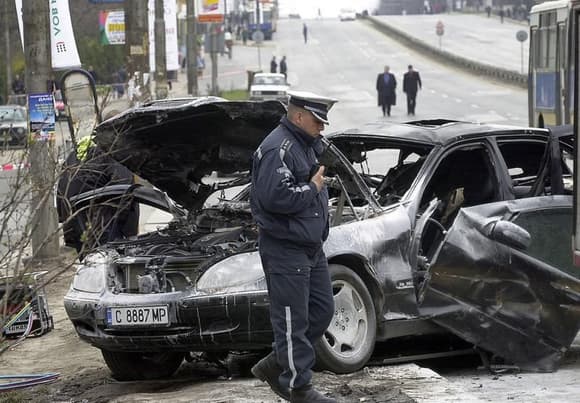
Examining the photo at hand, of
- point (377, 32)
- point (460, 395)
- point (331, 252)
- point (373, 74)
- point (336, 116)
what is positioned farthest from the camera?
point (377, 32)

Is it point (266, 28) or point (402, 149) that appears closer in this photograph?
point (402, 149)

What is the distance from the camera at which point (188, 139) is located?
8.61 m

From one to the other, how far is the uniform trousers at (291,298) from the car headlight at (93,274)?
180 cm

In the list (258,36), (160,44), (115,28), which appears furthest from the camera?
(258,36)

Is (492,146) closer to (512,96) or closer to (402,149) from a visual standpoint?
(402,149)

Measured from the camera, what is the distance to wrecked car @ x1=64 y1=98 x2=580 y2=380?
740cm

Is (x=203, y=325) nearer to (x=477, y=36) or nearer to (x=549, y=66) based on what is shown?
(x=549, y=66)

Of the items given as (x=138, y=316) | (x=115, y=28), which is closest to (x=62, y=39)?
(x=138, y=316)

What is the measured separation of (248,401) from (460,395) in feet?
3.75

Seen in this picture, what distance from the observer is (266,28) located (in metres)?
106

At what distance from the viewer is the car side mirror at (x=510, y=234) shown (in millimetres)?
7762

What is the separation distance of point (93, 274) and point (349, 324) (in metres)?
1.67

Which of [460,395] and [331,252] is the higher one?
[331,252]

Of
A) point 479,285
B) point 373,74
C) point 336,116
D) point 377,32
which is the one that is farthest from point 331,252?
point 377,32
